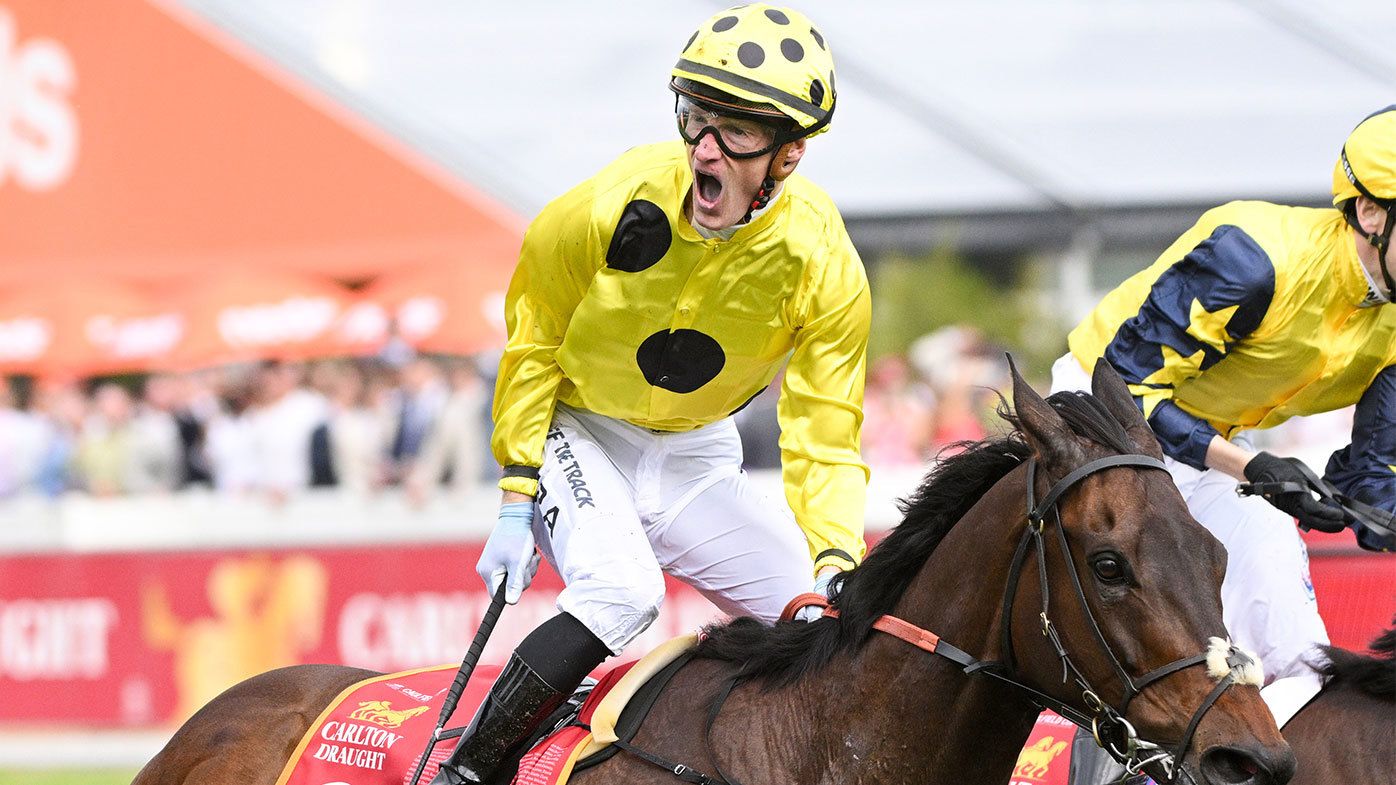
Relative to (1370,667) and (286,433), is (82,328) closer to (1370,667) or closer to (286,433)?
(286,433)

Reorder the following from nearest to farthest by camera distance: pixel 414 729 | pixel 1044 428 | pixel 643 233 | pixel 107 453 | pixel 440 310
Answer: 1. pixel 1044 428
2. pixel 643 233
3. pixel 414 729
4. pixel 107 453
5. pixel 440 310

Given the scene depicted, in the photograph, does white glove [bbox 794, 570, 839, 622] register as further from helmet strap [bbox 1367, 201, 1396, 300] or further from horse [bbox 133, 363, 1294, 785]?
helmet strap [bbox 1367, 201, 1396, 300]

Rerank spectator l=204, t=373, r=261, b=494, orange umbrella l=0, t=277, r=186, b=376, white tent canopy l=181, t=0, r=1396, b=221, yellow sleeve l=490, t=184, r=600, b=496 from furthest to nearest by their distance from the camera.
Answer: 1. white tent canopy l=181, t=0, r=1396, b=221
2. orange umbrella l=0, t=277, r=186, b=376
3. spectator l=204, t=373, r=261, b=494
4. yellow sleeve l=490, t=184, r=600, b=496

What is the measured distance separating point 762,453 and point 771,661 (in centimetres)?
729

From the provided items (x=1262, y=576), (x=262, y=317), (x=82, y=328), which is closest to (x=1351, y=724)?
(x=1262, y=576)

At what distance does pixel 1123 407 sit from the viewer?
3402 mm

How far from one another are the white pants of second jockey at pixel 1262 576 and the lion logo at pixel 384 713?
210 centimetres

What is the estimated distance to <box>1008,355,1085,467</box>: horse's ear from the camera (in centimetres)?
328

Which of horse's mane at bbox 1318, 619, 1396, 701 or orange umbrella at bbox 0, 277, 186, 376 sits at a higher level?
orange umbrella at bbox 0, 277, 186, 376

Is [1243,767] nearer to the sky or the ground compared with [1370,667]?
nearer to the sky

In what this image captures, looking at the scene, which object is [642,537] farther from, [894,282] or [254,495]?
[894,282]

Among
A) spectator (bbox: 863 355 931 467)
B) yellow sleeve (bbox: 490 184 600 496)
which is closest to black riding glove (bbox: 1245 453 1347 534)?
yellow sleeve (bbox: 490 184 600 496)

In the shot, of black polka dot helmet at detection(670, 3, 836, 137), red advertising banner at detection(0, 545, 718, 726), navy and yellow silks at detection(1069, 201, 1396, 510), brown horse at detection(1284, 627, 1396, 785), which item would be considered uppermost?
→ black polka dot helmet at detection(670, 3, 836, 137)

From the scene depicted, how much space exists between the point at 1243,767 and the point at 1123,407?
0.77 meters
